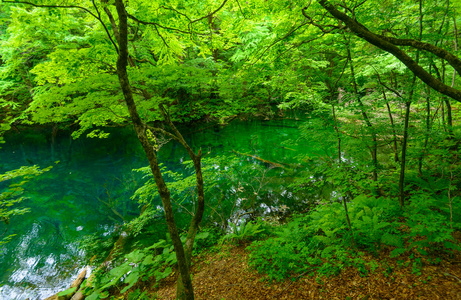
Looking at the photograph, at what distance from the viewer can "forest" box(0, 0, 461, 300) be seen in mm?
2586

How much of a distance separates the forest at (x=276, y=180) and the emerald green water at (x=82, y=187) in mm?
84

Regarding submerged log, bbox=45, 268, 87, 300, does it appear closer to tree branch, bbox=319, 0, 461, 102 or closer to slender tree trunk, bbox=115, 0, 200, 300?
slender tree trunk, bbox=115, 0, 200, 300

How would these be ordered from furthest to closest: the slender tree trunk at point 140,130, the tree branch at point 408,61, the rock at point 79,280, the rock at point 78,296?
the rock at point 79,280
the rock at point 78,296
the tree branch at point 408,61
the slender tree trunk at point 140,130

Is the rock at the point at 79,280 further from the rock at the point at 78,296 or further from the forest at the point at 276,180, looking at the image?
the rock at the point at 78,296

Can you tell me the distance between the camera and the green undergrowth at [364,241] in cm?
259

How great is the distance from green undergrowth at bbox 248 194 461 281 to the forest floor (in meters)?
0.10

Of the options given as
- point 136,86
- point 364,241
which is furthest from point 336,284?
point 136,86

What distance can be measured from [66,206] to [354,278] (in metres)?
10.4

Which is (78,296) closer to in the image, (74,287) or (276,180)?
(74,287)

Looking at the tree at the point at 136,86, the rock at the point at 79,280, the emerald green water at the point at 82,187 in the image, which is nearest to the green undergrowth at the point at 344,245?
the rock at the point at 79,280

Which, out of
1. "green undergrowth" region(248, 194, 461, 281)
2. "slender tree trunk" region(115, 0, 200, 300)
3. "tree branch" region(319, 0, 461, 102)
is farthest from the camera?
"green undergrowth" region(248, 194, 461, 281)

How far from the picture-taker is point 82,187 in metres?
9.83

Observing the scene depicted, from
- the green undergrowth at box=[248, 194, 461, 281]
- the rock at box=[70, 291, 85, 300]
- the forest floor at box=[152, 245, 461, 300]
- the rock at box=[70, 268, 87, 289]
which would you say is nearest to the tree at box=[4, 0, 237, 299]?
the forest floor at box=[152, 245, 461, 300]

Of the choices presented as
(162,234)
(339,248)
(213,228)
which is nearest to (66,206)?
(162,234)
